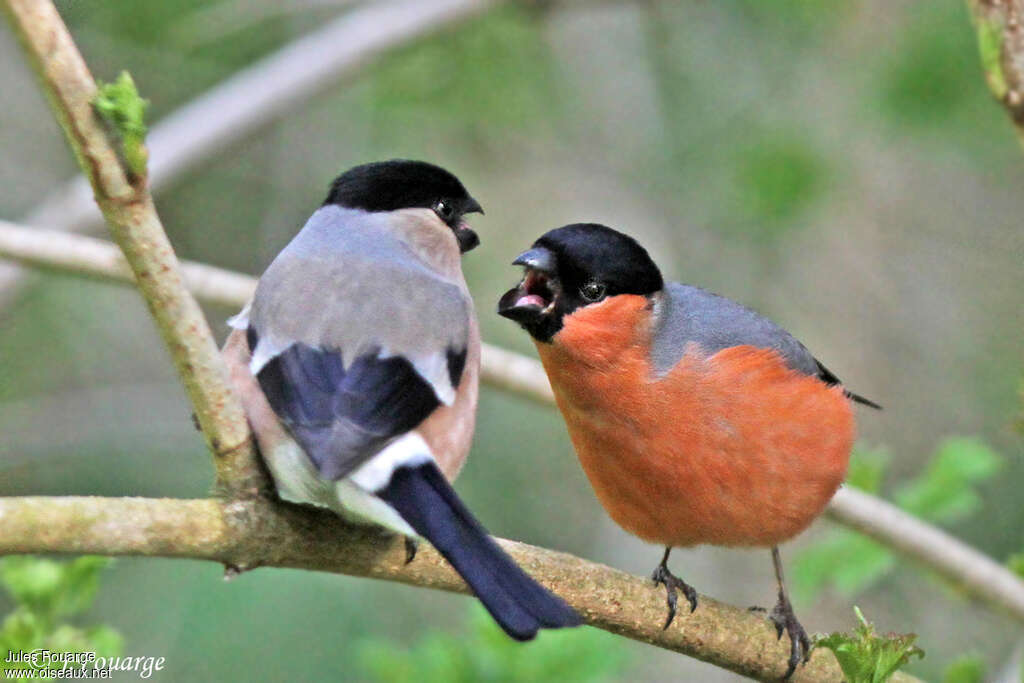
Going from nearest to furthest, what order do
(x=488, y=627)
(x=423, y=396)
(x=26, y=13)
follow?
1. (x=26, y=13)
2. (x=423, y=396)
3. (x=488, y=627)

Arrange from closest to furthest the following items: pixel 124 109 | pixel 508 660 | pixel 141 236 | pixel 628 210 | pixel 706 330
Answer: pixel 124 109 → pixel 141 236 → pixel 706 330 → pixel 508 660 → pixel 628 210

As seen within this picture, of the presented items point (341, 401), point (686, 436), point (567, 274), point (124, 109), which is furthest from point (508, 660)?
point (124, 109)

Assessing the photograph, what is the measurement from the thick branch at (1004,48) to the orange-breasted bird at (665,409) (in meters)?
0.87

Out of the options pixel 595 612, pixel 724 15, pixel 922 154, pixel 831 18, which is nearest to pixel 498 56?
pixel 724 15

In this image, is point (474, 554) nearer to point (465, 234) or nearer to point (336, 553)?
point (336, 553)

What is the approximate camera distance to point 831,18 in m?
6.27

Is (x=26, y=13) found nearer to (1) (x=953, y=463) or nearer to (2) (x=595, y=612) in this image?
(2) (x=595, y=612)

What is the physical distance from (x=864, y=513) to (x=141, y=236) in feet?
8.62

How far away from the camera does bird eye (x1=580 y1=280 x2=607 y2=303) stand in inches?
123

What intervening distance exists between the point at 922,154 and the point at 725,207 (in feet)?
4.46

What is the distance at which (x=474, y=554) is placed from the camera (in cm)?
224

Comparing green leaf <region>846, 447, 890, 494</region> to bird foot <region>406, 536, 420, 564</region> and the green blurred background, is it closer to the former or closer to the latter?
the green blurred background

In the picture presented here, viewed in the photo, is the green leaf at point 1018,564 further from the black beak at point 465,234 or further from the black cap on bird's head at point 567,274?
the black beak at point 465,234

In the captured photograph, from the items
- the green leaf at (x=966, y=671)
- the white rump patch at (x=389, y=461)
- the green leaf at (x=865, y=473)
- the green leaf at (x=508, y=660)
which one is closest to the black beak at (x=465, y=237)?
the white rump patch at (x=389, y=461)
